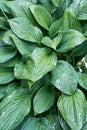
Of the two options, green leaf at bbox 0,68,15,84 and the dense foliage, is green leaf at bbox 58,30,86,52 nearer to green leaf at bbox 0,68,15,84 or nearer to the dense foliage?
the dense foliage

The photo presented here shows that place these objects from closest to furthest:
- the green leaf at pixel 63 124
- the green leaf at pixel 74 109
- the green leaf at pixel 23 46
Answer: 1. the green leaf at pixel 74 109
2. the green leaf at pixel 63 124
3. the green leaf at pixel 23 46

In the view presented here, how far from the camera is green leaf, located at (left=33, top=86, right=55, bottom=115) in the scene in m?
1.88

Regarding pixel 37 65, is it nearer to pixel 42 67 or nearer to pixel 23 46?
pixel 42 67

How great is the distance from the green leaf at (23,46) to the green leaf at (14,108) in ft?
0.78

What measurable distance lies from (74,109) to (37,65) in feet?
1.05

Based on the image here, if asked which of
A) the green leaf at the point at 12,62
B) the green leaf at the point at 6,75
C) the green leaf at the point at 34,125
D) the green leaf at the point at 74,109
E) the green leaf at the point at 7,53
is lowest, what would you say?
the green leaf at the point at 34,125

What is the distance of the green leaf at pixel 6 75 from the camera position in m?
2.06

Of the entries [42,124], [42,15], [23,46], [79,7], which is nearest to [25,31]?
[23,46]

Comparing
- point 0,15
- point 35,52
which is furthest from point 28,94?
point 0,15

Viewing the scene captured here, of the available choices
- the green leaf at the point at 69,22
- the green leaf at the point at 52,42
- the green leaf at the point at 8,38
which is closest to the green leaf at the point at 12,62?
the green leaf at the point at 8,38

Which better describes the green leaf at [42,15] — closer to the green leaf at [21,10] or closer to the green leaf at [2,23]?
the green leaf at [21,10]

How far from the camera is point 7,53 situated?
2.12m

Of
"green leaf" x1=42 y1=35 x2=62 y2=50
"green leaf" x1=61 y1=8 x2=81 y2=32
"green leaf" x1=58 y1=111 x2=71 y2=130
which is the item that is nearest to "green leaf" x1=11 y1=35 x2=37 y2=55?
"green leaf" x1=42 y1=35 x2=62 y2=50

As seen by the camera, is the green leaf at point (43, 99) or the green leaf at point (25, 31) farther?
the green leaf at point (25, 31)
